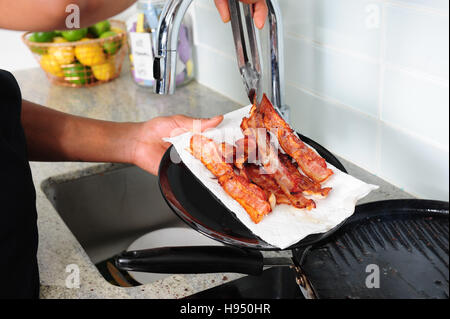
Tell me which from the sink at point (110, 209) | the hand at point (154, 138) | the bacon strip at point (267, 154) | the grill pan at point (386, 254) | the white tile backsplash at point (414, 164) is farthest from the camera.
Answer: the sink at point (110, 209)

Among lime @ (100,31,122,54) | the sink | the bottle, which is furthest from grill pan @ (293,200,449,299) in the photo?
lime @ (100,31,122,54)

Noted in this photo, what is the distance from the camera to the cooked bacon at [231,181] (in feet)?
2.01

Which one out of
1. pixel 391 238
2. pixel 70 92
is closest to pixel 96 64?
pixel 70 92

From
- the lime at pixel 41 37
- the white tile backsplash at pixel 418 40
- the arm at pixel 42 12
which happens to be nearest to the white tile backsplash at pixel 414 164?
Result: the white tile backsplash at pixel 418 40

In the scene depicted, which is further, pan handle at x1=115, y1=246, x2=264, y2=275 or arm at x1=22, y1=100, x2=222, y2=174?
arm at x1=22, y1=100, x2=222, y2=174

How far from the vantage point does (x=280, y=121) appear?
0.71m

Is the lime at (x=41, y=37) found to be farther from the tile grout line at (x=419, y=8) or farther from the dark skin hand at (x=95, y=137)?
the tile grout line at (x=419, y=8)

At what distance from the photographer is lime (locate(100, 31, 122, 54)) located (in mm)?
1333

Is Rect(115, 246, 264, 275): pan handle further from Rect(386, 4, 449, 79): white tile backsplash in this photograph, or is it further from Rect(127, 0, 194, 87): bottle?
Rect(127, 0, 194, 87): bottle

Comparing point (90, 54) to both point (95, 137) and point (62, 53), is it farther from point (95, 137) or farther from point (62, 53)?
point (95, 137)

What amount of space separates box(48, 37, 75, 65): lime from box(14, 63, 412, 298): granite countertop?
0.09 m

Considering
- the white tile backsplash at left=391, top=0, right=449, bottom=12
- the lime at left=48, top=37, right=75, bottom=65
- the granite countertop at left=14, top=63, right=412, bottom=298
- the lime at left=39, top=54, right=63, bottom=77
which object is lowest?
the granite countertop at left=14, top=63, right=412, bottom=298

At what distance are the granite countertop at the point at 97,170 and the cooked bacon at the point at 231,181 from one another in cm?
14
